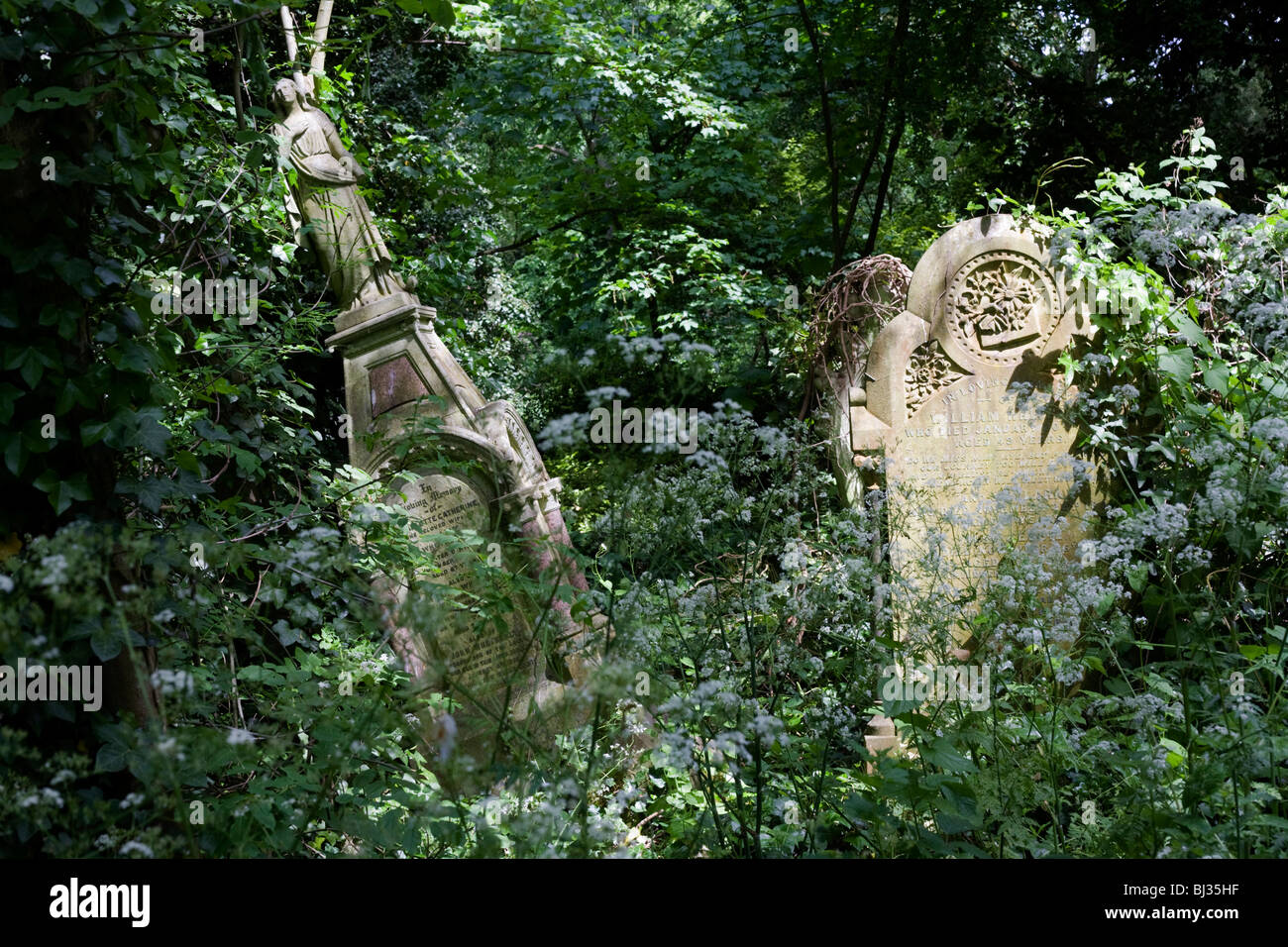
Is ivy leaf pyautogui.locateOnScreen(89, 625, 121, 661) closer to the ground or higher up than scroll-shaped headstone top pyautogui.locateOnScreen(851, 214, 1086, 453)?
closer to the ground

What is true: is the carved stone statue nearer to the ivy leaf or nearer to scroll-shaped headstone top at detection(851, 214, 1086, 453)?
scroll-shaped headstone top at detection(851, 214, 1086, 453)

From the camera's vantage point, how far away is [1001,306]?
564 centimetres

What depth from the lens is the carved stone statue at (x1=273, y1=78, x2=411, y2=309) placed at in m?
6.18

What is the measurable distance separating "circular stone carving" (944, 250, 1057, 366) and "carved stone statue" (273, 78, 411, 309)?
3.64 meters

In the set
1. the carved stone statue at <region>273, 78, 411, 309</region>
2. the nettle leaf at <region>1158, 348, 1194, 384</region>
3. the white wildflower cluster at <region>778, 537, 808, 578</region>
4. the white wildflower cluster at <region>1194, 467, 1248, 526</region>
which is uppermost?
the carved stone statue at <region>273, 78, 411, 309</region>

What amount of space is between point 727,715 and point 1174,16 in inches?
372

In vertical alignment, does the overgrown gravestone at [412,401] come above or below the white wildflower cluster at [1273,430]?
above

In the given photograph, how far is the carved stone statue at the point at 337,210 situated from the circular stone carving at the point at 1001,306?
364cm

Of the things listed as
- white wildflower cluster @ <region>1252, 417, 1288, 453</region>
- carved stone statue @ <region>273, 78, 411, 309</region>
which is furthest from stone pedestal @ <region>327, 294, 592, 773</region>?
white wildflower cluster @ <region>1252, 417, 1288, 453</region>

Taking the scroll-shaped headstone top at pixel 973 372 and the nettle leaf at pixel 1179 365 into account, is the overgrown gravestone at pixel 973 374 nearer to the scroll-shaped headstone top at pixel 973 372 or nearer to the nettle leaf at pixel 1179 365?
the scroll-shaped headstone top at pixel 973 372

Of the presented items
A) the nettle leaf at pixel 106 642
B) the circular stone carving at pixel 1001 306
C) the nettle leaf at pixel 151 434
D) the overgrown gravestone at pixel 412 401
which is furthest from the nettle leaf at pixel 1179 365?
the nettle leaf at pixel 106 642

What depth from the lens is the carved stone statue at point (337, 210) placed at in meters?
6.18

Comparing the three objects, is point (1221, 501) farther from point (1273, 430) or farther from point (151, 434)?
point (151, 434)
